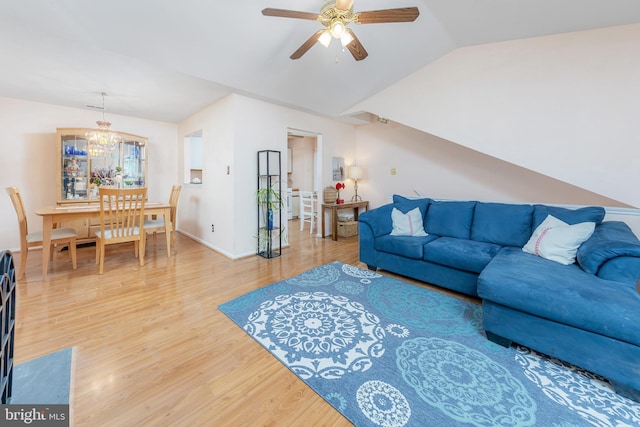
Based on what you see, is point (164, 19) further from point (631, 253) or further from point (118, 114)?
point (631, 253)

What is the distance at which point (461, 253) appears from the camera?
8.25 ft

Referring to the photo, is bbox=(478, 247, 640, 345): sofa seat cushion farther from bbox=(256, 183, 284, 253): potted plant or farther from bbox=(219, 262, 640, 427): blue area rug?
bbox=(256, 183, 284, 253): potted plant

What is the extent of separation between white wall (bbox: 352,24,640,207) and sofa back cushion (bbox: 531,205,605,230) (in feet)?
0.62

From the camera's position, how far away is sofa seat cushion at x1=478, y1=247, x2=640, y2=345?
55.0 inches

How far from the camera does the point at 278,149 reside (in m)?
4.01

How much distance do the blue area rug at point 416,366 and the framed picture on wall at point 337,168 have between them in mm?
3050

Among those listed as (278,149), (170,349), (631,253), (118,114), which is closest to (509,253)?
(631,253)

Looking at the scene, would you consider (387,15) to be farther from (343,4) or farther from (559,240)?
(559,240)

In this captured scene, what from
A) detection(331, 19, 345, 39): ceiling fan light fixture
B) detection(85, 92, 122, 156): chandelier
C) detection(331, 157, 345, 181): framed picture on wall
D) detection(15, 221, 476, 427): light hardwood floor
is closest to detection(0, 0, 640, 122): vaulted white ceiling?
detection(85, 92, 122, 156): chandelier

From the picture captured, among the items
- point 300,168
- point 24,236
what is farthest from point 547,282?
point 300,168

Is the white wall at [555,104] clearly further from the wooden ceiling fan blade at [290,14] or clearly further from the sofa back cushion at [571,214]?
the wooden ceiling fan blade at [290,14]

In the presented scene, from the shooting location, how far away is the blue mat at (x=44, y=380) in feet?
4.37

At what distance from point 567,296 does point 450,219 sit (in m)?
1.63

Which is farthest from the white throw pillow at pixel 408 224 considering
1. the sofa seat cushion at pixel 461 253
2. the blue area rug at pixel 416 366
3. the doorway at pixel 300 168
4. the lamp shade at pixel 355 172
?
the doorway at pixel 300 168
